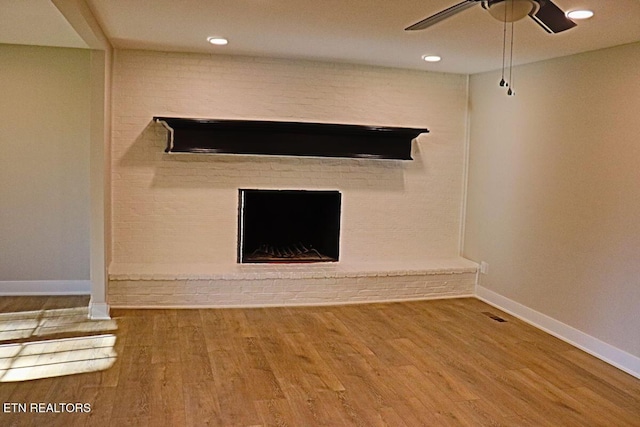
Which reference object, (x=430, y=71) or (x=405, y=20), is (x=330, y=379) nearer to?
(x=405, y=20)

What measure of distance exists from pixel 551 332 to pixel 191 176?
326 cm

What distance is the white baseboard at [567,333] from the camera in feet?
12.3

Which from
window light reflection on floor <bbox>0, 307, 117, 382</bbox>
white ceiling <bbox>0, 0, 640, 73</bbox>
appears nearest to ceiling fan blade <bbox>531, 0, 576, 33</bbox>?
white ceiling <bbox>0, 0, 640, 73</bbox>

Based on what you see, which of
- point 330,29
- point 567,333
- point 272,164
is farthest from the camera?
point 272,164

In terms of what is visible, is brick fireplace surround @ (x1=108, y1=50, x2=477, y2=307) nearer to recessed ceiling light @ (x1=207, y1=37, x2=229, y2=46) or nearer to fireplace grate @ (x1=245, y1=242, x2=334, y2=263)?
fireplace grate @ (x1=245, y1=242, x2=334, y2=263)

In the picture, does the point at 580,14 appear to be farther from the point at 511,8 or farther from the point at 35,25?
the point at 35,25

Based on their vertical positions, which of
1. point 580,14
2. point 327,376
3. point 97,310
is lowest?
point 327,376

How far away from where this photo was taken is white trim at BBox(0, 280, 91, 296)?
16.5ft

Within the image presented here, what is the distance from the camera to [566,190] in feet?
14.1

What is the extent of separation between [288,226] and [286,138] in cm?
96

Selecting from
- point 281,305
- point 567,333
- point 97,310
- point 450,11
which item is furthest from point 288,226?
point 450,11

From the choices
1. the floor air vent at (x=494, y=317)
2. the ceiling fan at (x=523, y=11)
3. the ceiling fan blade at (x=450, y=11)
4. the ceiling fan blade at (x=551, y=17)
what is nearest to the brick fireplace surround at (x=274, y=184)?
the floor air vent at (x=494, y=317)

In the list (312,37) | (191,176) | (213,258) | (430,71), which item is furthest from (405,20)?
(213,258)

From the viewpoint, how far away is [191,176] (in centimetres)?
503
